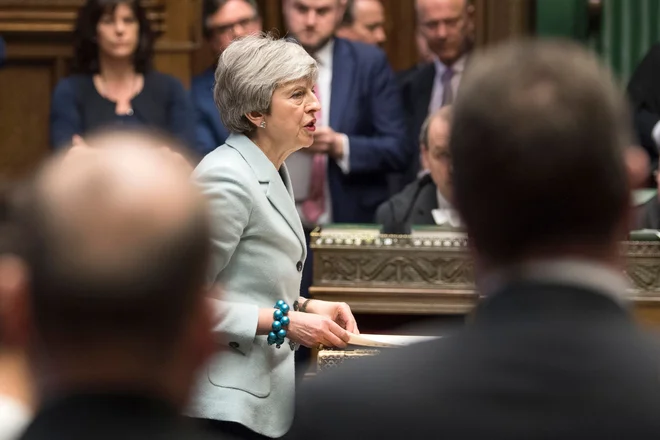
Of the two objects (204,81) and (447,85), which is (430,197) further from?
(204,81)

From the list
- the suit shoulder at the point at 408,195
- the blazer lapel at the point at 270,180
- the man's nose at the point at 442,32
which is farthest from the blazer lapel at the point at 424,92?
the blazer lapel at the point at 270,180

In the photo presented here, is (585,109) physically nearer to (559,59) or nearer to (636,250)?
(559,59)

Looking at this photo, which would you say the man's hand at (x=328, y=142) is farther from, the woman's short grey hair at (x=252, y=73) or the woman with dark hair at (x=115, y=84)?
the woman's short grey hair at (x=252, y=73)

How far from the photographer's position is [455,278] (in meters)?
4.65

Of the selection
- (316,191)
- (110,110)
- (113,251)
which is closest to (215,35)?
(110,110)

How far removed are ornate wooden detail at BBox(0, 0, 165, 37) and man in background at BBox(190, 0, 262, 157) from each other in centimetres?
57

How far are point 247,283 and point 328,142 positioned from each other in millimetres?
2155

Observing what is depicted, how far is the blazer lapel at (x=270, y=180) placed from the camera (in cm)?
Answer: 308

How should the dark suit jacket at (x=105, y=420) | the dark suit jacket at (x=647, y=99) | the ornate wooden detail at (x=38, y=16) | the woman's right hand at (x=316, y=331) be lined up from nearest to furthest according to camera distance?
the dark suit jacket at (x=105, y=420) → the woman's right hand at (x=316, y=331) → the dark suit jacket at (x=647, y=99) → the ornate wooden detail at (x=38, y=16)

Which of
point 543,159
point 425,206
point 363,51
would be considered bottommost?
point 425,206

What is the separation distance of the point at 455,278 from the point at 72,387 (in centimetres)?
345

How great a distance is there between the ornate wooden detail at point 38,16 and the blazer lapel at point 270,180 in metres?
2.99

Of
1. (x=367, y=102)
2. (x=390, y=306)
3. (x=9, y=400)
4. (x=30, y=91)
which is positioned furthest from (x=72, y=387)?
(x=30, y=91)

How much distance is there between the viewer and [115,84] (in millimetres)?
5246
